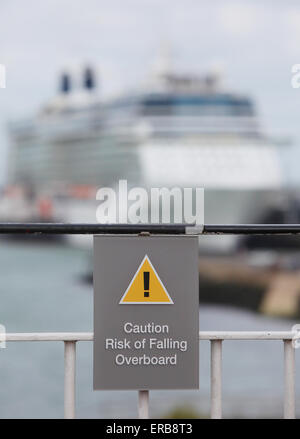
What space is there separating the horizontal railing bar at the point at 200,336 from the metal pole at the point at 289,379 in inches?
0.9

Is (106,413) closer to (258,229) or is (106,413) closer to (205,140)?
(258,229)

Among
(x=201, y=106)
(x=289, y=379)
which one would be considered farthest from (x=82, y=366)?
(x=201, y=106)

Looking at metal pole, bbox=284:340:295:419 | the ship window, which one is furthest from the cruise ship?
metal pole, bbox=284:340:295:419

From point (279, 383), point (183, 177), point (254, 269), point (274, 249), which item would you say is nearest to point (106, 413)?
point (279, 383)

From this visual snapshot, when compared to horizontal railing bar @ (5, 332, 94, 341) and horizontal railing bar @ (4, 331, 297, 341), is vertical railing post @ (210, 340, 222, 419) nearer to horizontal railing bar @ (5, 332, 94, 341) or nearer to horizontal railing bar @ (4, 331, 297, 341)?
horizontal railing bar @ (4, 331, 297, 341)

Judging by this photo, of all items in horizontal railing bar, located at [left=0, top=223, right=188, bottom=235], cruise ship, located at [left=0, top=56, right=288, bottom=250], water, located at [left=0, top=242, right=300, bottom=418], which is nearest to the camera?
horizontal railing bar, located at [left=0, top=223, right=188, bottom=235]

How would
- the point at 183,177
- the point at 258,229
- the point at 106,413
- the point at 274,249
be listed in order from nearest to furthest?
the point at 258,229, the point at 106,413, the point at 274,249, the point at 183,177

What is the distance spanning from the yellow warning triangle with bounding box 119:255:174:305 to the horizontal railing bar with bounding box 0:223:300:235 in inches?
2.1

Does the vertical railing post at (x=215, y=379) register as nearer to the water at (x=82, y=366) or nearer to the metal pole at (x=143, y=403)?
the metal pole at (x=143, y=403)

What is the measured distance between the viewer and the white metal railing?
1353mm

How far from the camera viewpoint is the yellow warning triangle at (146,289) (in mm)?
1372

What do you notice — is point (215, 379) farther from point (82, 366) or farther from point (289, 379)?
point (82, 366)

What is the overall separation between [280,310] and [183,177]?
1120cm
